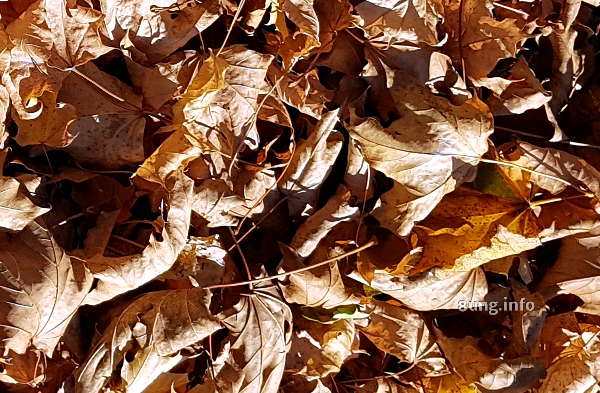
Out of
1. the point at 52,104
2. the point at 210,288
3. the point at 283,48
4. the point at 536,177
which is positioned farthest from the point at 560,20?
the point at 52,104

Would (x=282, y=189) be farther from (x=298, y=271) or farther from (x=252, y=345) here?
(x=252, y=345)

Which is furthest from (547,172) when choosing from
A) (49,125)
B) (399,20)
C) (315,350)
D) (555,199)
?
(49,125)

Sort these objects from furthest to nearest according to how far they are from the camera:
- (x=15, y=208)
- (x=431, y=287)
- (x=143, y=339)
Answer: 1. (x=431, y=287)
2. (x=143, y=339)
3. (x=15, y=208)

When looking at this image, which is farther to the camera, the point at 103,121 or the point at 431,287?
the point at 431,287

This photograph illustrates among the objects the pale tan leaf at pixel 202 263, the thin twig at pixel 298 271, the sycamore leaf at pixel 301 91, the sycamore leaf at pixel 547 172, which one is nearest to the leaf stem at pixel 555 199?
the sycamore leaf at pixel 547 172

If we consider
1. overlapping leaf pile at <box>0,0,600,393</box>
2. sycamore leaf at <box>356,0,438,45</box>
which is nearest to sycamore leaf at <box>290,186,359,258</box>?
overlapping leaf pile at <box>0,0,600,393</box>

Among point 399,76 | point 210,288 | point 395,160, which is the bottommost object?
point 210,288

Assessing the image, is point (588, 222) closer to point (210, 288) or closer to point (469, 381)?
point (469, 381)

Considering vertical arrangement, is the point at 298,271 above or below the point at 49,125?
below
